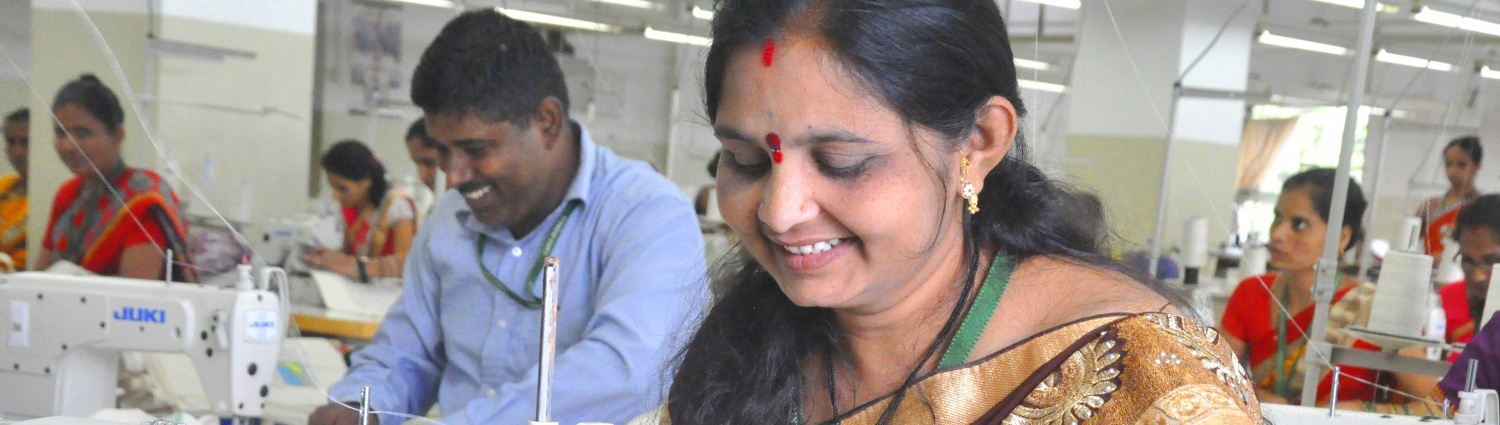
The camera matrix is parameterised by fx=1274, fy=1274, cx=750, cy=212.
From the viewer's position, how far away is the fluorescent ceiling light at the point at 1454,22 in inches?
131

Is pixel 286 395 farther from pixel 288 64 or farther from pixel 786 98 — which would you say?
pixel 288 64

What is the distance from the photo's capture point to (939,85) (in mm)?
853

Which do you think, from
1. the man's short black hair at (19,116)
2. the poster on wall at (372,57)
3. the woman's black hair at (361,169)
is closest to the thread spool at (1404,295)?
the woman's black hair at (361,169)

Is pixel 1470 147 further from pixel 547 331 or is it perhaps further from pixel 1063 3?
pixel 547 331

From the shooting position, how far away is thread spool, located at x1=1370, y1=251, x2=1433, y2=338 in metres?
2.73

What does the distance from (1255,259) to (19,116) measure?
13.0 ft

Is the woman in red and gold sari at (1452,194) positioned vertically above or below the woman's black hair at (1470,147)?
below

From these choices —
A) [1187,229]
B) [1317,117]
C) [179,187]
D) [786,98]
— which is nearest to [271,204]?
[179,187]

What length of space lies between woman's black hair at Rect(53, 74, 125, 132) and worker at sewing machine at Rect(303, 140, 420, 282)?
0.99 metres

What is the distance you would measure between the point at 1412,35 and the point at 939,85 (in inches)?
141

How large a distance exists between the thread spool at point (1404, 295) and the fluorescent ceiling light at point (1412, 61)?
1.23 meters

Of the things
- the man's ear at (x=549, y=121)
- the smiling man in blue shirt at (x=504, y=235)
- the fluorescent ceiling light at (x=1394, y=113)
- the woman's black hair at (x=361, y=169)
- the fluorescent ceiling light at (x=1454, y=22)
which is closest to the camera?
the smiling man in blue shirt at (x=504, y=235)

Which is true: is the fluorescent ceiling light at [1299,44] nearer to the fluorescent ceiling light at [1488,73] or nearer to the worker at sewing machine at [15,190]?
the fluorescent ceiling light at [1488,73]

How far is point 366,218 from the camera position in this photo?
4918 millimetres
